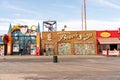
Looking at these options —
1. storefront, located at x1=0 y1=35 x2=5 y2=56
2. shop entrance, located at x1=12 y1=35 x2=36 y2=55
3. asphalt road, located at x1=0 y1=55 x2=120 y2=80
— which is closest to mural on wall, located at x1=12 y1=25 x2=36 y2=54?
shop entrance, located at x1=12 y1=35 x2=36 y2=55

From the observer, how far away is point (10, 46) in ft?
210

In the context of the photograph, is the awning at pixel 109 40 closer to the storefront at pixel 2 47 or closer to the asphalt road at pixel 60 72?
the storefront at pixel 2 47

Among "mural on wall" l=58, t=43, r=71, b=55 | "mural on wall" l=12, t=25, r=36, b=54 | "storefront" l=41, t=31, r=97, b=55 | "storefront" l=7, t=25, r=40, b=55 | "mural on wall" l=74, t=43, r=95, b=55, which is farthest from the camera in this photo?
"mural on wall" l=12, t=25, r=36, b=54

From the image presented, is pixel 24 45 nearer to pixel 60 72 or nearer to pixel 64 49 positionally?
pixel 64 49

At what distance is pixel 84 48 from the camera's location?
63.5 meters

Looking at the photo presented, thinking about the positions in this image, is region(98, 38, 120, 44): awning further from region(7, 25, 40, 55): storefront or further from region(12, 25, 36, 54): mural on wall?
region(12, 25, 36, 54): mural on wall

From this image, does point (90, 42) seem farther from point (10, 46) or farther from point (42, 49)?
Answer: point (10, 46)

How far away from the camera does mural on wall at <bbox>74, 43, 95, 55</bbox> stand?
63.2m

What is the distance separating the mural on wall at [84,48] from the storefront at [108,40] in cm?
151

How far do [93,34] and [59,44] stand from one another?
6593 mm

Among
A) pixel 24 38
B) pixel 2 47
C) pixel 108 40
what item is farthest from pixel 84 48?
pixel 2 47

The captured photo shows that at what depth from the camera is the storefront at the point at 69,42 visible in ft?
209

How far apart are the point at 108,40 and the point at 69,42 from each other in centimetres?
721

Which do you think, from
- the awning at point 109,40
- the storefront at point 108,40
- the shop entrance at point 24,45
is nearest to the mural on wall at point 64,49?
the shop entrance at point 24,45
